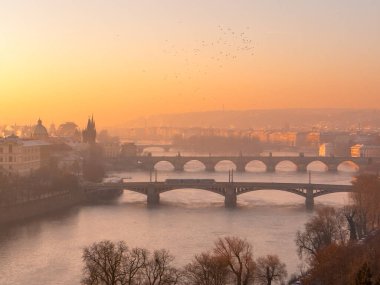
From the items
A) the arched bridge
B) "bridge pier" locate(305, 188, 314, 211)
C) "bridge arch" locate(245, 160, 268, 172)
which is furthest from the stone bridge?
"bridge pier" locate(305, 188, 314, 211)

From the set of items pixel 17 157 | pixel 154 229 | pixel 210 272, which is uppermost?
pixel 17 157

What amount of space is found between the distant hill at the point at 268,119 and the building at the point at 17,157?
283ft

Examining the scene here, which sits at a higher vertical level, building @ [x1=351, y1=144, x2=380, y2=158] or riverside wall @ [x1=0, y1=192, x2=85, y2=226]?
building @ [x1=351, y1=144, x2=380, y2=158]

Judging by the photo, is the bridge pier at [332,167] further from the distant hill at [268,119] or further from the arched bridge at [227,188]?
the distant hill at [268,119]

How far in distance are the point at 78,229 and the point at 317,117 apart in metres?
107

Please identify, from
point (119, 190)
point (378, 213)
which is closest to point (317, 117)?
point (119, 190)

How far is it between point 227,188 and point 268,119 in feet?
331

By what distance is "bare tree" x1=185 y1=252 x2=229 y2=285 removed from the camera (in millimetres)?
9656

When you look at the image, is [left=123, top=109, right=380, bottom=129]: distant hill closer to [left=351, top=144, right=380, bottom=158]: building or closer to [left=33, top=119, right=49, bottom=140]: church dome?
[left=351, top=144, right=380, bottom=158]: building

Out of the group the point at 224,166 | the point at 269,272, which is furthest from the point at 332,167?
the point at 269,272

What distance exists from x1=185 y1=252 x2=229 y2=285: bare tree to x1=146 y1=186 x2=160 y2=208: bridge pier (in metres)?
12.0

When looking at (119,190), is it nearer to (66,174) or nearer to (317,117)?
(66,174)

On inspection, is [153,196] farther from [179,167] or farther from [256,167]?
[256,167]

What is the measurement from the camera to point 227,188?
2227 cm
